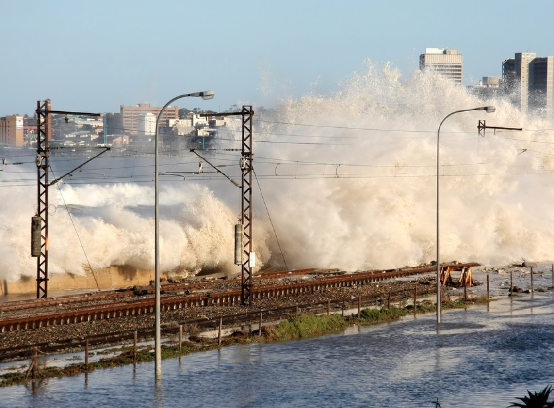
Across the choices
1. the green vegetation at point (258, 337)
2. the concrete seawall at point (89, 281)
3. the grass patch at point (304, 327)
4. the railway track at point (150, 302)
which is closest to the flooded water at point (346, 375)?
the green vegetation at point (258, 337)

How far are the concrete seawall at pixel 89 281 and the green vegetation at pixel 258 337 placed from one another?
17626mm

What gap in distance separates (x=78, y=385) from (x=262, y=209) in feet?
141

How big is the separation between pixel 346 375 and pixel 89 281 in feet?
98.1

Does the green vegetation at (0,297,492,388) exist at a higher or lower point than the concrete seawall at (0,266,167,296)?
higher

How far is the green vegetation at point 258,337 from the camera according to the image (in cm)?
2766

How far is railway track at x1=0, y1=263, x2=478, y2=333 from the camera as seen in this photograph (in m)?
36.8

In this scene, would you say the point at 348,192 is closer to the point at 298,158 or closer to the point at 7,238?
the point at 298,158

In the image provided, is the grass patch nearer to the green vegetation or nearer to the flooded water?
the green vegetation

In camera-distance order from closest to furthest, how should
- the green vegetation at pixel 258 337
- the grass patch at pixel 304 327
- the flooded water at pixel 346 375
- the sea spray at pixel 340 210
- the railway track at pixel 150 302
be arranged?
1. the flooded water at pixel 346 375
2. the green vegetation at pixel 258 337
3. the grass patch at pixel 304 327
4. the railway track at pixel 150 302
5. the sea spray at pixel 340 210

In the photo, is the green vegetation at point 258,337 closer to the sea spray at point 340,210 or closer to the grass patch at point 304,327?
the grass patch at point 304,327

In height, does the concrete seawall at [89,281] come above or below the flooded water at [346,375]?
below

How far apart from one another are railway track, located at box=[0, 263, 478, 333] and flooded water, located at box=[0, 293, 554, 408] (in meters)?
7.49

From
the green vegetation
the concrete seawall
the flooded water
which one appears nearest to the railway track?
the green vegetation

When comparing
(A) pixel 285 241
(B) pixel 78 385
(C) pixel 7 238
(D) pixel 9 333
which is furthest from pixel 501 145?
(B) pixel 78 385
